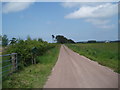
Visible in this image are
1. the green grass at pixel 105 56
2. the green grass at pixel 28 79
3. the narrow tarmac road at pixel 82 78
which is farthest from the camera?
the green grass at pixel 105 56

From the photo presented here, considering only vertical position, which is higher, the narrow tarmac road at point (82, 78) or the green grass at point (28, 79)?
the narrow tarmac road at point (82, 78)

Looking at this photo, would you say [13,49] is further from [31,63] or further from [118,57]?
[118,57]

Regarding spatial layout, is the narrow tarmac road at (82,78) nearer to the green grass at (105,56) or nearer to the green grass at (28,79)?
the green grass at (28,79)

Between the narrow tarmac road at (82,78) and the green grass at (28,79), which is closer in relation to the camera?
Answer: the narrow tarmac road at (82,78)

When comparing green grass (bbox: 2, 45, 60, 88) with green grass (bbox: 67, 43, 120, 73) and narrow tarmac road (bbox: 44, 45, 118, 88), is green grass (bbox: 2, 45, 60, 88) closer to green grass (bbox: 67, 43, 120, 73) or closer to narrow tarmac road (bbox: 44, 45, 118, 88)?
narrow tarmac road (bbox: 44, 45, 118, 88)

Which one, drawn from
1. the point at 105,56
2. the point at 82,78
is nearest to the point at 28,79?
the point at 82,78

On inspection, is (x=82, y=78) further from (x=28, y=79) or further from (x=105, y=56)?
(x=105, y=56)

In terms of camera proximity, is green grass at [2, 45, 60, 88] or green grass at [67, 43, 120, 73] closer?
green grass at [2, 45, 60, 88]

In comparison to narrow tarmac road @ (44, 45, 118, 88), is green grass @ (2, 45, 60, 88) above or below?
below

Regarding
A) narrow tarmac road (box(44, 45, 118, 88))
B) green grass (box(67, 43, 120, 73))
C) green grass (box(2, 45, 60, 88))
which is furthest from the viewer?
green grass (box(67, 43, 120, 73))

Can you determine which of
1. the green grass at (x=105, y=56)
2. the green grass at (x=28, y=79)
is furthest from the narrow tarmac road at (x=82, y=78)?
the green grass at (x=105, y=56)

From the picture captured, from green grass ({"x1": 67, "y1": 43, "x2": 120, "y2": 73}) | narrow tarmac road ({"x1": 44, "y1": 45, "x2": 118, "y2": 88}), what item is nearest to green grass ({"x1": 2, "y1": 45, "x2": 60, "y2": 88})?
narrow tarmac road ({"x1": 44, "y1": 45, "x2": 118, "y2": 88})

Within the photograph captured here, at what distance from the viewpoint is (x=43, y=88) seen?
25.1 ft

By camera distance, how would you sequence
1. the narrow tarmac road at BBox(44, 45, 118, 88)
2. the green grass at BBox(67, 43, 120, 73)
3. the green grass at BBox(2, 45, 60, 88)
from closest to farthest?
the narrow tarmac road at BBox(44, 45, 118, 88) → the green grass at BBox(2, 45, 60, 88) → the green grass at BBox(67, 43, 120, 73)
